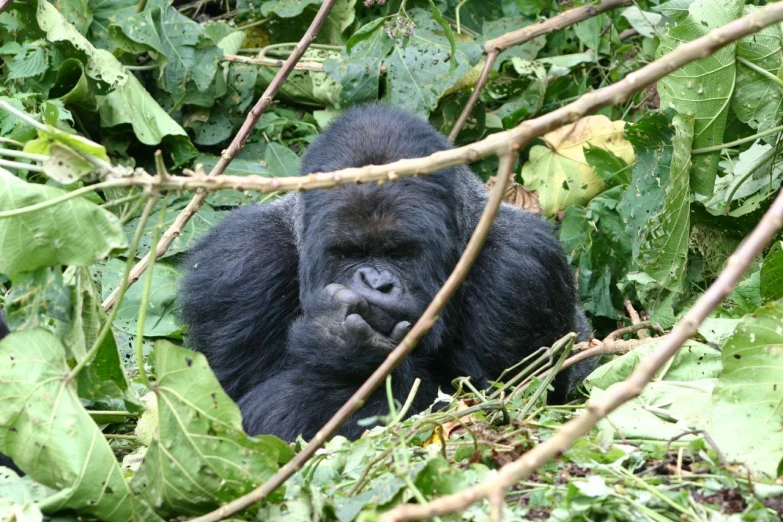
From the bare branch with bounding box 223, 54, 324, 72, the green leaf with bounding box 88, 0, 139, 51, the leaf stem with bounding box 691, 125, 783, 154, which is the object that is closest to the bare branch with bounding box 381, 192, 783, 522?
the leaf stem with bounding box 691, 125, 783, 154

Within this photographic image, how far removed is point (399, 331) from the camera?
341 centimetres

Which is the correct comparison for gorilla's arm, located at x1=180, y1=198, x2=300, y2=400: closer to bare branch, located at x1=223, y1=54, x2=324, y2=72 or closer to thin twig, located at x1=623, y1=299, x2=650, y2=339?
thin twig, located at x1=623, y1=299, x2=650, y2=339

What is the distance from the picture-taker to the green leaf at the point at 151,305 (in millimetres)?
4719

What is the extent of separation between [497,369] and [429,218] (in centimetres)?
66

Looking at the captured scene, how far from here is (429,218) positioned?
11.9 feet

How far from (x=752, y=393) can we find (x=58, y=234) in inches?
61.8

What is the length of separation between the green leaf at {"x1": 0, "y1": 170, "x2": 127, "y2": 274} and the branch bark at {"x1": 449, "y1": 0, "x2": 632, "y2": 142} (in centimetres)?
322

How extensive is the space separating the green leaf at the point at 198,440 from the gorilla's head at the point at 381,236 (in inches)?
48.8

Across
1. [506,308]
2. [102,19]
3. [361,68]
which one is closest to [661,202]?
[506,308]

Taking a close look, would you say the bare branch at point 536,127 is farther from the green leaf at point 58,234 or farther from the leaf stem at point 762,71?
the leaf stem at point 762,71

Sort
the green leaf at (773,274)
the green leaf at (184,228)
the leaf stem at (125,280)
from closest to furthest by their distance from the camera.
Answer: the leaf stem at (125,280), the green leaf at (773,274), the green leaf at (184,228)

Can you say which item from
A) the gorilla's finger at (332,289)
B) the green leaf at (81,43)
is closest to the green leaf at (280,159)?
the green leaf at (81,43)

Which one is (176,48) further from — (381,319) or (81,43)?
(381,319)

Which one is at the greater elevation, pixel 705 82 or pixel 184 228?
pixel 705 82
